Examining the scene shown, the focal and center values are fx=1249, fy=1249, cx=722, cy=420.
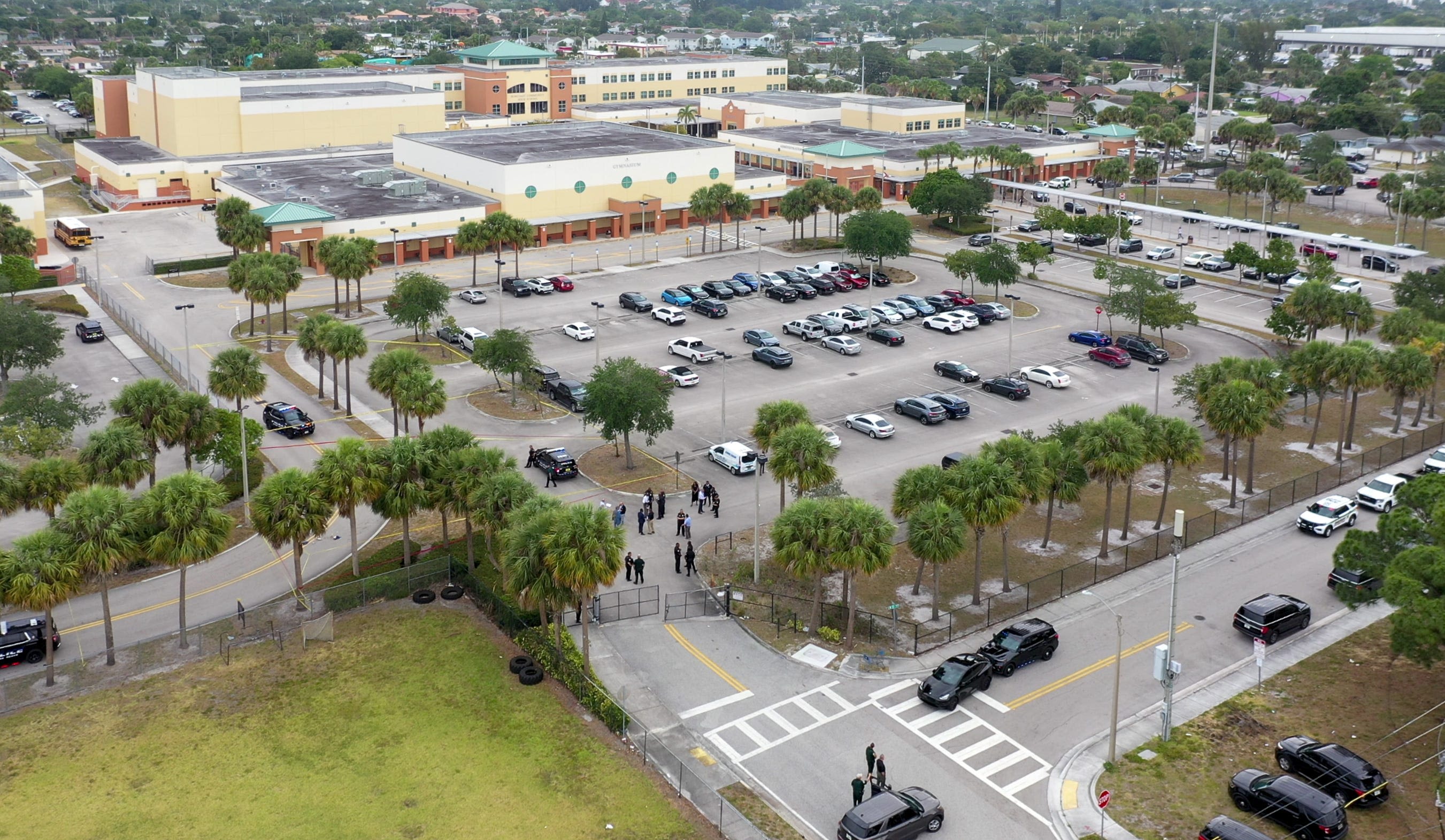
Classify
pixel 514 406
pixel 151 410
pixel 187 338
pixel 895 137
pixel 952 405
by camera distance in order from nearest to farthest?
pixel 151 410
pixel 187 338
pixel 952 405
pixel 514 406
pixel 895 137

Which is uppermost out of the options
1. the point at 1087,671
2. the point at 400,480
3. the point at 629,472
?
the point at 400,480

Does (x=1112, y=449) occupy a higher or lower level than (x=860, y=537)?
higher

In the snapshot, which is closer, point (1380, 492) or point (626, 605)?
point (626, 605)

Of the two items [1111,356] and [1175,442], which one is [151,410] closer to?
[1175,442]

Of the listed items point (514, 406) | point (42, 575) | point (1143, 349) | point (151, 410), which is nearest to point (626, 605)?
point (42, 575)

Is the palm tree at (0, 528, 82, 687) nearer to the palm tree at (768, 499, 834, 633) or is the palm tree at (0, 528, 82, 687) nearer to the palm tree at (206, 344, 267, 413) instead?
the palm tree at (206, 344, 267, 413)

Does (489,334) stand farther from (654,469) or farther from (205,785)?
(205,785)

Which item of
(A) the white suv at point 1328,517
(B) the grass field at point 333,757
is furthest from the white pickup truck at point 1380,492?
(B) the grass field at point 333,757

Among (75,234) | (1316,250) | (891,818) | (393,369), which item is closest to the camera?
(891,818)
